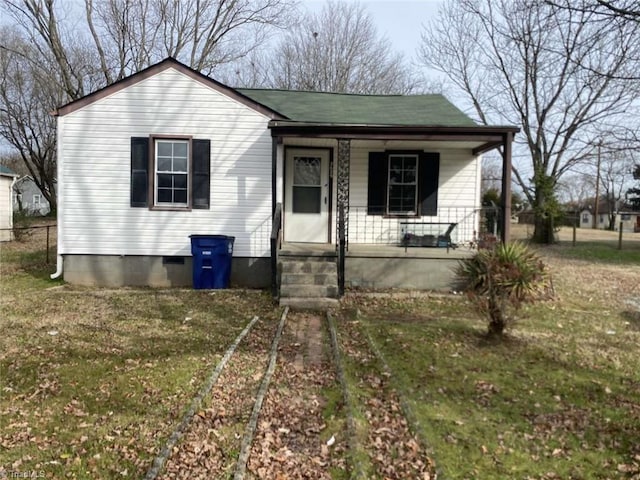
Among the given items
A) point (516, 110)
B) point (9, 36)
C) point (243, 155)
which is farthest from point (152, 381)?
point (9, 36)

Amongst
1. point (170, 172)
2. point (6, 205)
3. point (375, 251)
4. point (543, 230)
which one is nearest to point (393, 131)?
point (375, 251)

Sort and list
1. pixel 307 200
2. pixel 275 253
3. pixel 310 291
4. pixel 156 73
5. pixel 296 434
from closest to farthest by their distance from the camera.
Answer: pixel 296 434 → pixel 310 291 → pixel 275 253 → pixel 156 73 → pixel 307 200

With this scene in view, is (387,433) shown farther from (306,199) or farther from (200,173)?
(306,199)

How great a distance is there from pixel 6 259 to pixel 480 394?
1351cm

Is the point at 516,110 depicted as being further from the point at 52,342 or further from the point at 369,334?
the point at 52,342

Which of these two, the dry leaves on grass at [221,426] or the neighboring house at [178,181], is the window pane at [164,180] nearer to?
the neighboring house at [178,181]

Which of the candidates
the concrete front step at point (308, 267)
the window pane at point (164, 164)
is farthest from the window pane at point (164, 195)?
the concrete front step at point (308, 267)

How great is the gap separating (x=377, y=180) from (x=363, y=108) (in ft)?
6.38

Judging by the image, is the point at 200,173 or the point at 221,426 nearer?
the point at 221,426

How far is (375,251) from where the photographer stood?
9.45 m

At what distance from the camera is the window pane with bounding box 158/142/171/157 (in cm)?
940

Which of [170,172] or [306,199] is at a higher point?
[170,172]

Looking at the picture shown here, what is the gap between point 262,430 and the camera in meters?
3.49

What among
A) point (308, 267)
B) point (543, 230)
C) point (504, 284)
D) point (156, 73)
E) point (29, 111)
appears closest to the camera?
point (504, 284)
